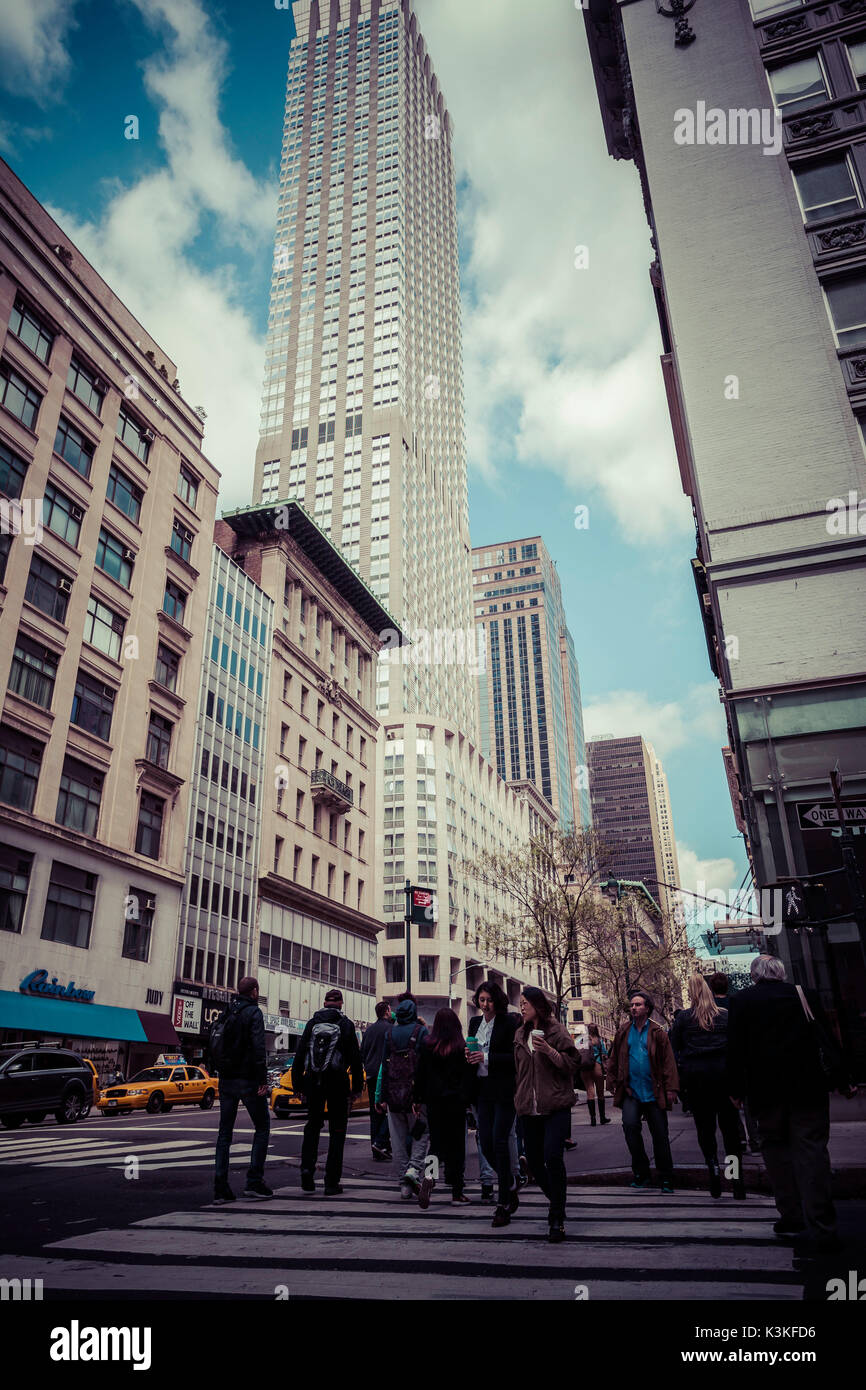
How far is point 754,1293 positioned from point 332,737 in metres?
56.0

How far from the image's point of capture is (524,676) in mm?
188000

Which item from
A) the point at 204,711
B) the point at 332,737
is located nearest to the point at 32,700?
the point at 204,711

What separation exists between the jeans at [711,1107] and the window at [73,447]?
35012 millimetres

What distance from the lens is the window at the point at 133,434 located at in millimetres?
40500

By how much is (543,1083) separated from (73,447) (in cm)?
3647

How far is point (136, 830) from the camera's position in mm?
37250

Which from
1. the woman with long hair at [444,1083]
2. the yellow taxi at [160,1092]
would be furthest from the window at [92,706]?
the woman with long hair at [444,1083]

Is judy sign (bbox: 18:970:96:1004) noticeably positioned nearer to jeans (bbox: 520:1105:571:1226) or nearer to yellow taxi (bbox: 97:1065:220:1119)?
yellow taxi (bbox: 97:1065:220:1119)

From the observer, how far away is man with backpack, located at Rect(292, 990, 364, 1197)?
862 cm

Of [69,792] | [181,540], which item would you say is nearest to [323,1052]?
[69,792]

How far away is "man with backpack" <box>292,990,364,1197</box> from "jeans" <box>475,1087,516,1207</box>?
69.1 inches

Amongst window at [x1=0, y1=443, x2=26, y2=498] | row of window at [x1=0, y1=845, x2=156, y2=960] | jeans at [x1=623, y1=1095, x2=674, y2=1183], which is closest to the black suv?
row of window at [x1=0, y1=845, x2=156, y2=960]

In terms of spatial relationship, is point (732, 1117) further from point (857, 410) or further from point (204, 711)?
point (204, 711)

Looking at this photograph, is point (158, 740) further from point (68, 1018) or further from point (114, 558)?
point (68, 1018)
